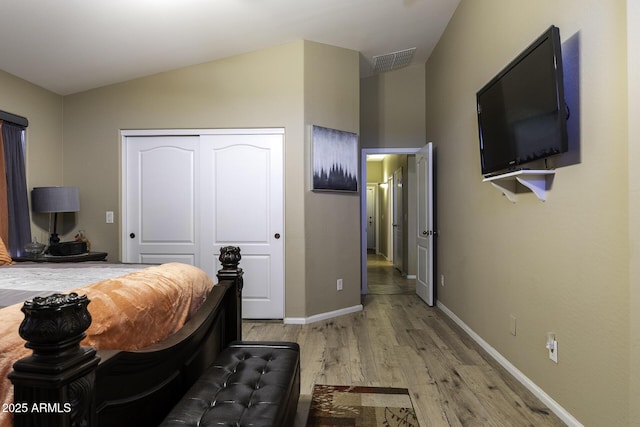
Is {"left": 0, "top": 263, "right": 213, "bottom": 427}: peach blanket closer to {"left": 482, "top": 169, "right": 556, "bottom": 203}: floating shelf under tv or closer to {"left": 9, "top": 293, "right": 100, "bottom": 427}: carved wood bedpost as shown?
{"left": 9, "top": 293, "right": 100, "bottom": 427}: carved wood bedpost

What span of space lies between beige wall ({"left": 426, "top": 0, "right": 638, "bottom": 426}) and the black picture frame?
1.19 metres

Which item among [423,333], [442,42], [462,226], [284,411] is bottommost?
[423,333]

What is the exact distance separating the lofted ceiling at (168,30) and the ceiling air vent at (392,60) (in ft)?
0.76

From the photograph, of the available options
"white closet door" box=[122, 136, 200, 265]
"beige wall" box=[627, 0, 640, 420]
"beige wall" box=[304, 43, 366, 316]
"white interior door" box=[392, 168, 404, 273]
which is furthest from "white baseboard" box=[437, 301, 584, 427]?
"white interior door" box=[392, 168, 404, 273]

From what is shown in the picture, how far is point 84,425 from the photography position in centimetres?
80

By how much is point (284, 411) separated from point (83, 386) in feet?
2.58

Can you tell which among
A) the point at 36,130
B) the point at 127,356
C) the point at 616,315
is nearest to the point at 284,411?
the point at 127,356

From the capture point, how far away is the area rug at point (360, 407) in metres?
1.94

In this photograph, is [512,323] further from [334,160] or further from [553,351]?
[334,160]

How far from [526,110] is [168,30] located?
2759mm

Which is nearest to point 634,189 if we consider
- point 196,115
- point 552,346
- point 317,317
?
point 552,346

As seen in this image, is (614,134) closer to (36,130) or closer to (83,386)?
(83,386)

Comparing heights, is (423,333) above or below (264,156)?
below

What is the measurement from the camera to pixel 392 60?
14.9 ft
